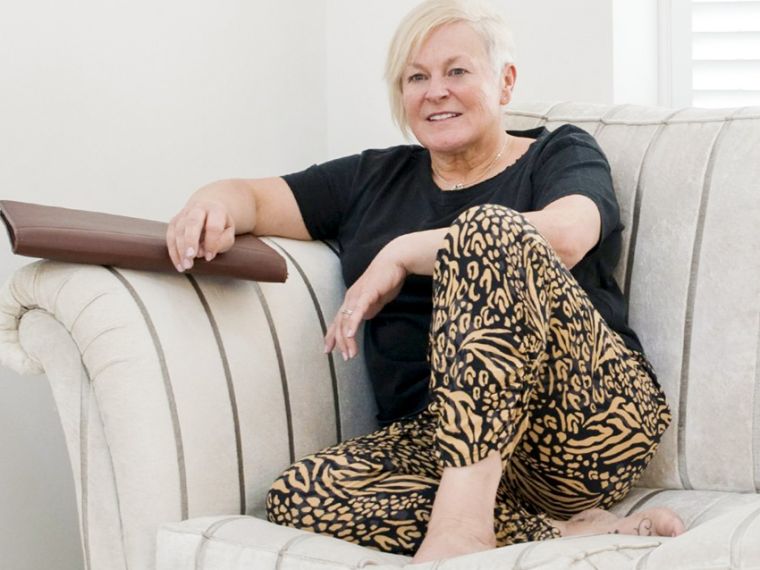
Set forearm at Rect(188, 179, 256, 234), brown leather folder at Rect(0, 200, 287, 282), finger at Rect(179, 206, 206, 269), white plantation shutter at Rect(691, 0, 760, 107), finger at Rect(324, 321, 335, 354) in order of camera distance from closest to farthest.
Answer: brown leather folder at Rect(0, 200, 287, 282) < finger at Rect(179, 206, 206, 269) < finger at Rect(324, 321, 335, 354) < forearm at Rect(188, 179, 256, 234) < white plantation shutter at Rect(691, 0, 760, 107)

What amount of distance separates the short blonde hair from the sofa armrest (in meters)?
0.50

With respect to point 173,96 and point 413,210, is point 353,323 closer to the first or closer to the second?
point 413,210

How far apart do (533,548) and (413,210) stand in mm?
858

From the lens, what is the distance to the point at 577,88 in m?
2.61

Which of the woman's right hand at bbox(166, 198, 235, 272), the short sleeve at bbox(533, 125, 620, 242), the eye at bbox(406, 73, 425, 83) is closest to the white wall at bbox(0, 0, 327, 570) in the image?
the woman's right hand at bbox(166, 198, 235, 272)

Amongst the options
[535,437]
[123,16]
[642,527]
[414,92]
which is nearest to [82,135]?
[123,16]

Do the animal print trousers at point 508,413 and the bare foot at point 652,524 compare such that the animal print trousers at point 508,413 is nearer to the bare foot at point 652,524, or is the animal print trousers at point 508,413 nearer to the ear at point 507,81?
the bare foot at point 652,524

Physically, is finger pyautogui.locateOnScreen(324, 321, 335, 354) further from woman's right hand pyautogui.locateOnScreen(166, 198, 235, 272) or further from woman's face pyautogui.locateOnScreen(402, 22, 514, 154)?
woman's face pyautogui.locateOnScreen(402, 22, 514, 154)

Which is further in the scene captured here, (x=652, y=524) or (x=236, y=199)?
(x=236, y=199)

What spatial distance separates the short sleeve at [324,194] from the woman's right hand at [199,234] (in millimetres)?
281

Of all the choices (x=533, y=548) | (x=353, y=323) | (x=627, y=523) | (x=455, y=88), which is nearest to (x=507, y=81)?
(x=455, y=88)

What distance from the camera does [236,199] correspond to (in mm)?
1914

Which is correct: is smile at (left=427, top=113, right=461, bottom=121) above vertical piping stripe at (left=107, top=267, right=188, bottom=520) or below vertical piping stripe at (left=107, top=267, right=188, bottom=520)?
above

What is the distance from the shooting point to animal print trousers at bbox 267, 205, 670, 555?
4.82 ft
